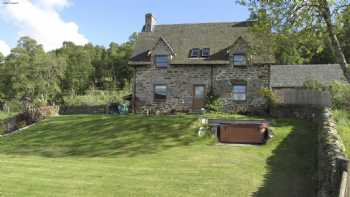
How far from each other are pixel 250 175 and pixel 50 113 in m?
24.9

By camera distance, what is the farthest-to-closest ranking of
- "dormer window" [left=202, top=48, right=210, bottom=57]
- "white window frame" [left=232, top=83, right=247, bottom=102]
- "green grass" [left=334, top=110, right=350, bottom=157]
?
"dormer window" [left=202, top=48, right=210, bottom=57]
"white window frame" [left=232, top=83, right=247, bottom=102]
"green grass" [left=334, top=110, right=350, bottom=157]

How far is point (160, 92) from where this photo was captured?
121ft

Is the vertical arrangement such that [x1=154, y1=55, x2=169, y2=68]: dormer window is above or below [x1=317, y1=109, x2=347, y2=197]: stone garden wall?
above

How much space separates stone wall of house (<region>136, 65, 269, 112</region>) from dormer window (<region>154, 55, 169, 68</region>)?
354mm

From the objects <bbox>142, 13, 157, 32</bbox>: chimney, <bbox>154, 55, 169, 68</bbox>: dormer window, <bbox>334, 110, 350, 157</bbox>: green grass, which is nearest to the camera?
<bbox>334, 110, 350, 157</bbox>: green grass

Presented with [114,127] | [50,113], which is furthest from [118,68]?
[114,127]

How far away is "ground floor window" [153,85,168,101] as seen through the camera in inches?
1443

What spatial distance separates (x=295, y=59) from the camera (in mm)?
22609

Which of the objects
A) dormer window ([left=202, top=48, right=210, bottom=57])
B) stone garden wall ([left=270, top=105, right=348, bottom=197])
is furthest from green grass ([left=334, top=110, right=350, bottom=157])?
dormer window ([left=202, top=48, right=210, bottom=57])

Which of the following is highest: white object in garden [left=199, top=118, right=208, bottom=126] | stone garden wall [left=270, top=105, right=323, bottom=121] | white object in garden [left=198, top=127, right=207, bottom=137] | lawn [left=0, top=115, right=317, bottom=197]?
stone garden wall [left=270, top=105, right=323, bottom=121]

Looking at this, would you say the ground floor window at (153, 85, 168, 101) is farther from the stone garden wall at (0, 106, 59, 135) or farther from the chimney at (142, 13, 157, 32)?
the stone garden wall at (0, 106, 59, 135)

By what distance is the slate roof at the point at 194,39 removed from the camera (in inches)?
1420

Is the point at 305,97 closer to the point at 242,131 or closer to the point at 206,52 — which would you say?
the point at 206,52

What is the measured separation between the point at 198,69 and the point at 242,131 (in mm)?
12457
